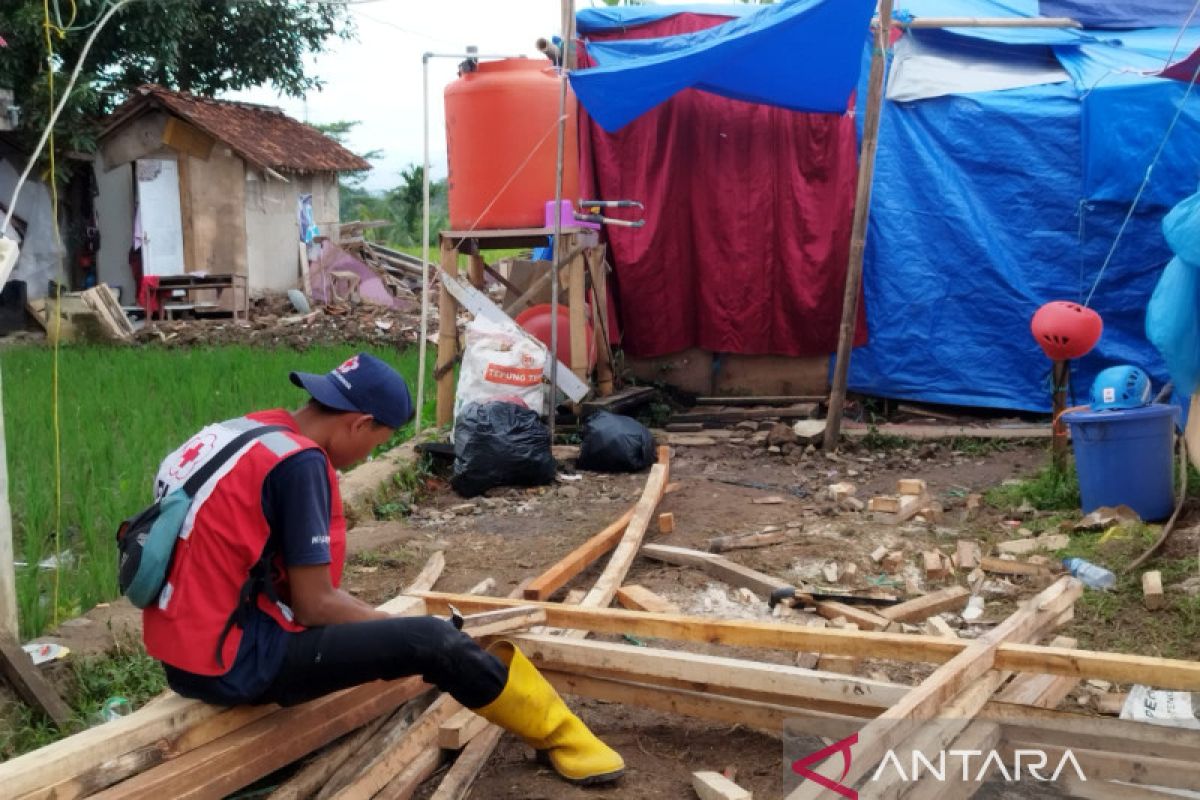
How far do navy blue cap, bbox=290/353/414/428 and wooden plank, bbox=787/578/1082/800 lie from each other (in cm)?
149

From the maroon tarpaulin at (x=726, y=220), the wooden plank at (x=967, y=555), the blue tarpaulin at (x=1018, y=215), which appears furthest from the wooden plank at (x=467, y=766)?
the maroon tarpaulin at (x=726, y=220)

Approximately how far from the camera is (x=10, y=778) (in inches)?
111

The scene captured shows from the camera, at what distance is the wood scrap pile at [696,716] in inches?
123

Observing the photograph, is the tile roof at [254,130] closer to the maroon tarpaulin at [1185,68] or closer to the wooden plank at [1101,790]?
the maroon tarpaulin at [1185,68]

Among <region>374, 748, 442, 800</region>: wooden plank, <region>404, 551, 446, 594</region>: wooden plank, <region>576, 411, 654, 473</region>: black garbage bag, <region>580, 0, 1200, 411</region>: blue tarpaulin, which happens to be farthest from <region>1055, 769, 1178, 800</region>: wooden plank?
<region>580, 0, 1200, 411</region>: blue tarpaulin

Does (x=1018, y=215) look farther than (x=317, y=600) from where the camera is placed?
Yes

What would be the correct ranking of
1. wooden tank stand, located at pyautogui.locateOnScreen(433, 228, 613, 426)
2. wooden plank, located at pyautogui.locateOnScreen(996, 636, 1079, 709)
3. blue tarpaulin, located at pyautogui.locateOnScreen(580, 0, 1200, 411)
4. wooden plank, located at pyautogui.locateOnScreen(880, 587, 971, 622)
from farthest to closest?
wooden tank stand, located at pyautogui.locateOnScreen(433, 228, 613, 426), blue tarpaulin, located at pyautogui.locateOnScreen(580, 0, 1200, 411), wooden plank, located at pyautogui.locateOnScreen(880, 587, 971, 622), wooden plank, located at pyautogui.locateOnScreen(996, 636, 1079, 709)

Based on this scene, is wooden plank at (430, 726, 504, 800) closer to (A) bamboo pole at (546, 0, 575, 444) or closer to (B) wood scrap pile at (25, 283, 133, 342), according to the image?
(A) bamboo pole at (546, 0, 575, 444)

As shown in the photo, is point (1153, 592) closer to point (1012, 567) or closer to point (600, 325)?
point (1012, 567)

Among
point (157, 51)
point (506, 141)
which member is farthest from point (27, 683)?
point (157, 51)

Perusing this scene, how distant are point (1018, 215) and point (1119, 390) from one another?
3446 millimetres

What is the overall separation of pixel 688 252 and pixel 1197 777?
26.0ft

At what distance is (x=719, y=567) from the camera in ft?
19.4

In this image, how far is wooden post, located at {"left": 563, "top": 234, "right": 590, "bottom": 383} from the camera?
934 cm
